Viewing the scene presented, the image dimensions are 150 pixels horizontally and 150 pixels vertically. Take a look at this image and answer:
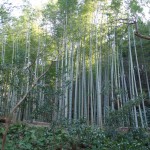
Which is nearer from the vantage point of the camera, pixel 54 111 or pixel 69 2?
pixel 54 111

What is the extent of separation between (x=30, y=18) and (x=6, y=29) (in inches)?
62.7

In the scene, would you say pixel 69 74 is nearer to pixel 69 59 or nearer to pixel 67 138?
pixel 69 59

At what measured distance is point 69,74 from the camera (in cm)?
1105

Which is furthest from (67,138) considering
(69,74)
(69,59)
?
(69,59)

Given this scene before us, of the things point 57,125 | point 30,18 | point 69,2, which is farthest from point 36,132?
point 30,18

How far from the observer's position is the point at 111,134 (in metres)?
7.42

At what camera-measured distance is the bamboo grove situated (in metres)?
7.41

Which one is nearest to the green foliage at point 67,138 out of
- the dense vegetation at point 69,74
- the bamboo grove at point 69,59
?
the dense vegetation at point 69,74

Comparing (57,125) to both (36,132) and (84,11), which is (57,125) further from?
(84,11)

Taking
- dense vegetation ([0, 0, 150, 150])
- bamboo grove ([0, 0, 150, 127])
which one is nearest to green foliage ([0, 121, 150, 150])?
dense vegetation ([0, 0, 150, 150])

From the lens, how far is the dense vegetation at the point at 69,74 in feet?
21.0

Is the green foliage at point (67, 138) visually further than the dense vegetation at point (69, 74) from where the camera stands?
No

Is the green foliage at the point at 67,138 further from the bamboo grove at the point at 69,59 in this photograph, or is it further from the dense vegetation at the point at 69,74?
the bamboo grove at the point at 69,59

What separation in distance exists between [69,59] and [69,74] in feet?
6.38
